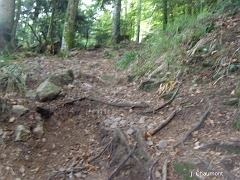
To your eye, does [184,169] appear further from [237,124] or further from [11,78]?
[11,78]

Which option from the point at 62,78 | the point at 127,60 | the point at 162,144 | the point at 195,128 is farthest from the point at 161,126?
the point at 127,60

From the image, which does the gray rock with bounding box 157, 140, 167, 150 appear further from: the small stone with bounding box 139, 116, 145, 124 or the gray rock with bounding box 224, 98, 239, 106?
the gray rock with bounding box 224, 98, 239, 106

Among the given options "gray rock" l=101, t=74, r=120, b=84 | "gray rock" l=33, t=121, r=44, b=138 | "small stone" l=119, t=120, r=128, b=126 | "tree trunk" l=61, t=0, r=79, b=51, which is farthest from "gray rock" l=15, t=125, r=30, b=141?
"tree trunk" l=61, t=0, r=79, b=51

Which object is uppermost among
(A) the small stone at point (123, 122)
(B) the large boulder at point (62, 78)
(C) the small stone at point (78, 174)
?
(B) the large boulder at point (62, 78)

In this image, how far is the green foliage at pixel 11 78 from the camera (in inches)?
171

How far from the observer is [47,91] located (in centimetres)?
438

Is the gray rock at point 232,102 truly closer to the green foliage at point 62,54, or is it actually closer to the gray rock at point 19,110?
the gray rock at point 19,110

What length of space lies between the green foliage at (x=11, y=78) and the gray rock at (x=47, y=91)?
36 centimetres

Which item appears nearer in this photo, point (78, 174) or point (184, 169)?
point (184, 169)

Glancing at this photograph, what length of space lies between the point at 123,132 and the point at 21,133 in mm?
1590

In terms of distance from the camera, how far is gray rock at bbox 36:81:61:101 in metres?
4.31

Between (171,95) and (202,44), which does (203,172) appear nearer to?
(171,95)

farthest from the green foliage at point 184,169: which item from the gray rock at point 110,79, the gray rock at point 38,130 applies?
the gray rock at point 110,79

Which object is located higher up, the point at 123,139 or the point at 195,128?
the point at 195,128
